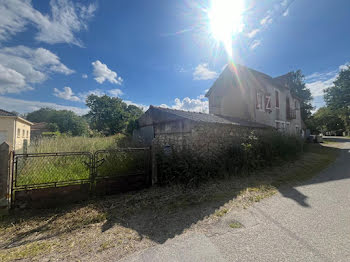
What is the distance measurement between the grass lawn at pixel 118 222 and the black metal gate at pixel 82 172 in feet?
1.23

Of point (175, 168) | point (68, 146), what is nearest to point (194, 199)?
point (175, 168)

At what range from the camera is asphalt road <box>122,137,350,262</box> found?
1.94m

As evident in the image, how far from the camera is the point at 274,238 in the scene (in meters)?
2.27

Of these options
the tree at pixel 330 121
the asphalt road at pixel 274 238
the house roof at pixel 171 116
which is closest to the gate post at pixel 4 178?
the asphalt road at pixel 274 238

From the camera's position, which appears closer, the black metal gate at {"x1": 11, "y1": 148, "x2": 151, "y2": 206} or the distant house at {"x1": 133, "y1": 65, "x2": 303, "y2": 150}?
the black metal gate at {"x1": 11, "y1": 148, "x2": 151, "y2": 206}

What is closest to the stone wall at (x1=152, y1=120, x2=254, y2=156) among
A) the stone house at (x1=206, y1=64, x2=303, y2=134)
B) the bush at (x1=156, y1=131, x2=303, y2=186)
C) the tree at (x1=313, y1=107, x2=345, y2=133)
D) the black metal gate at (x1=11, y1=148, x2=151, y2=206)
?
the bush at (x1=156, y1=131, x2=303, y2=186)

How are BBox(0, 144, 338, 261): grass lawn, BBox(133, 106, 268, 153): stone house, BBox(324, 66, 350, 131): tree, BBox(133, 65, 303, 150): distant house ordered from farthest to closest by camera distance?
BBox(324, 66, 350, 131): tree, BBox(133, 65, 303, 150): distant house, BBox(133, 106, 268, 153): stone house, BBox(0, 144, 338, 261): grass lawn

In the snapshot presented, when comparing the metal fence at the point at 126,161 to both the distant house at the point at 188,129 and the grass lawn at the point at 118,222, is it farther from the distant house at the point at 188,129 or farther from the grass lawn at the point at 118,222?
the grass lawn at the point at 118,222

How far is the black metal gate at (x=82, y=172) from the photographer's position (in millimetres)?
3449

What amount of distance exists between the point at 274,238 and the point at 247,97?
11.9 m

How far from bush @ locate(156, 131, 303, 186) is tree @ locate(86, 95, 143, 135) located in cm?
2731

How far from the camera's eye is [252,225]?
8.64 feet

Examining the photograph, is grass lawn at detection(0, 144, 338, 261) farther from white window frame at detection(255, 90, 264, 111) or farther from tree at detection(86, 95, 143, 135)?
tree at detection(86, 95, 143, 135)

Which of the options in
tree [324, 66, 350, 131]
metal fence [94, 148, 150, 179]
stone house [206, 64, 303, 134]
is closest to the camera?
metal fence [94, 148, 150, 179]
